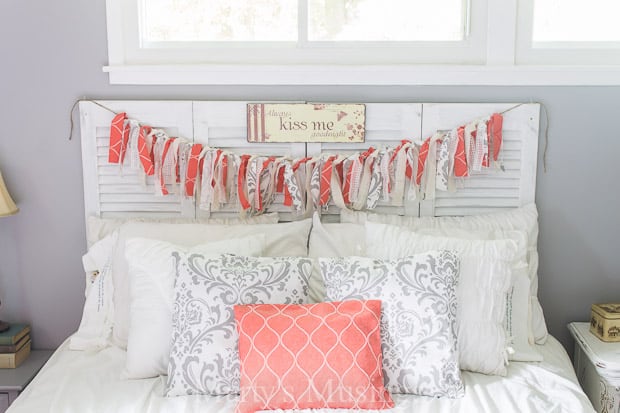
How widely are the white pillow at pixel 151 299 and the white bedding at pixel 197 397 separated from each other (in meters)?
0.06

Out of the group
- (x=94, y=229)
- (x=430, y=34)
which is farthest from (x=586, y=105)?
(x=94, y=229)

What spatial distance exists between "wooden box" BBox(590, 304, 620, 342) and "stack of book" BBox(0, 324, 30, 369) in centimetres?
201

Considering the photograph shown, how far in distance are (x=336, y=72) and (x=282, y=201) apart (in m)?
0.50

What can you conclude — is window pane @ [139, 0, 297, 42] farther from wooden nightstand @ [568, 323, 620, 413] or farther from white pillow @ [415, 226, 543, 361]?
wooden nightstand @ [568, 323, 620, 413]

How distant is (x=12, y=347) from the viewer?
237 cm

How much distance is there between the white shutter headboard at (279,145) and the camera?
2.41 metres

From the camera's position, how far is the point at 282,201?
8.11 ft

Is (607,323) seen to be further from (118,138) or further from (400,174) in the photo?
(118,138)

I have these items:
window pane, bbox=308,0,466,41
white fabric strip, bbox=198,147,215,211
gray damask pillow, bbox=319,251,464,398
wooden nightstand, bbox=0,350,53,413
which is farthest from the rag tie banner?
wooden nightstand, bbox=0,350,53,413

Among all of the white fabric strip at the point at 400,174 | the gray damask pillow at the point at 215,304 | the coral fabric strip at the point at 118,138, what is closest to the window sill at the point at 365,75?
the coral fabric strip at the point at 118,138

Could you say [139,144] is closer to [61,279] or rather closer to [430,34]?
[61,279]

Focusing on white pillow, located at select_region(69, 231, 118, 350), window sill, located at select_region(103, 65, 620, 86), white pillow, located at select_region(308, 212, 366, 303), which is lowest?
white pillow, located at select_region(69, 231, 118, 350)

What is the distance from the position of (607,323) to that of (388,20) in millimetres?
1296

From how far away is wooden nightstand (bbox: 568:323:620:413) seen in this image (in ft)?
7.04
